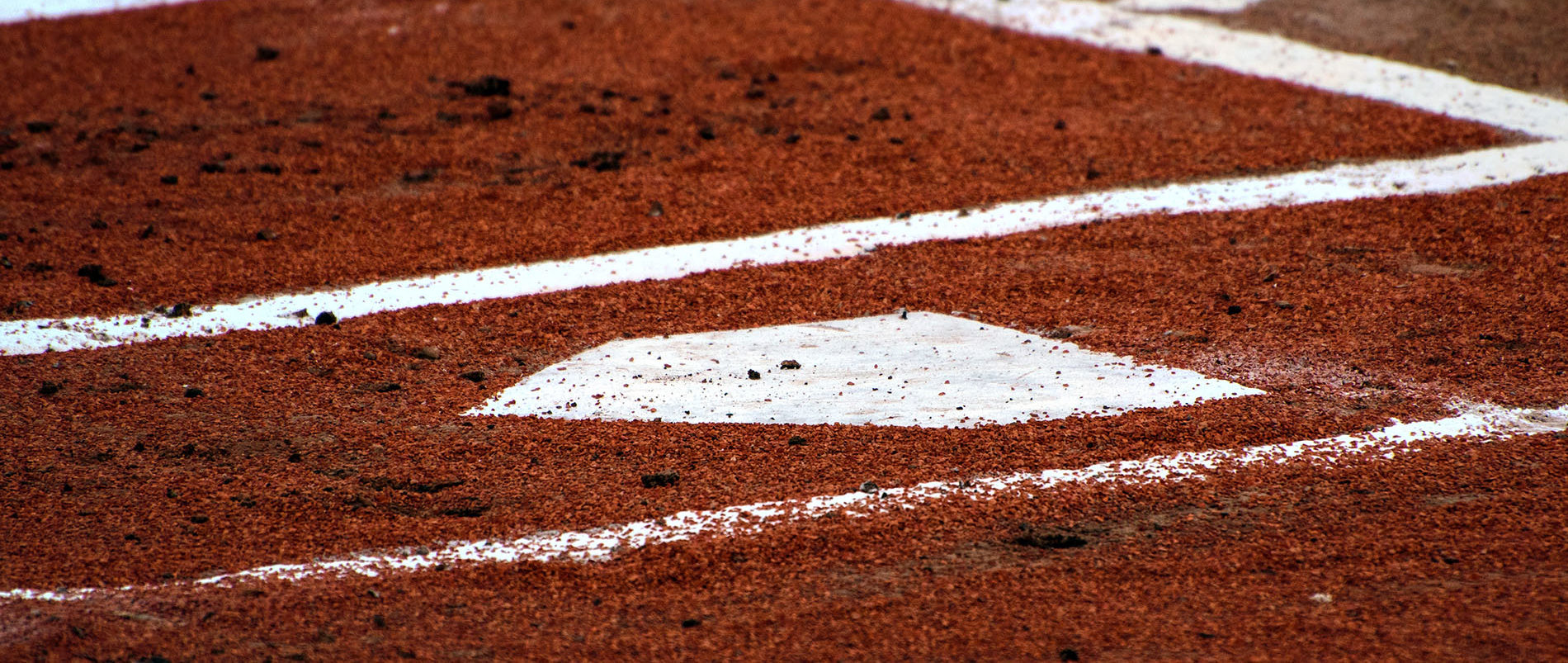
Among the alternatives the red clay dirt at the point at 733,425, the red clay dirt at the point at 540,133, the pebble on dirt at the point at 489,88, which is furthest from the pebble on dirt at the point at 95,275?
the pebble on dirt at the point at 489,88

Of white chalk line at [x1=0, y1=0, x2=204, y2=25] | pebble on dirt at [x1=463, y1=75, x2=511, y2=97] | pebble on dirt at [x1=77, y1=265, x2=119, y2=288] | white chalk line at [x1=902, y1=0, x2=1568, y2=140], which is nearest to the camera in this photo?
pebble on dirt at [x1=77, y1=265, x2=119, y2=288]

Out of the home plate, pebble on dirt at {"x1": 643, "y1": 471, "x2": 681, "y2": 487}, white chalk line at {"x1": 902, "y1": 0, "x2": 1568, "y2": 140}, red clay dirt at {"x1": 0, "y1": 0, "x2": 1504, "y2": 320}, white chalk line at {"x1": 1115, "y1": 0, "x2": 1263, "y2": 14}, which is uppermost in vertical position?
white chalk line at {"x1": 1115, "y1": 0, "x2": 1263, "y2": 14}

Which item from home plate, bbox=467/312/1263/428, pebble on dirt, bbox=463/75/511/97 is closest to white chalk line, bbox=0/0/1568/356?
home plate, bbox=467/312/1263/428

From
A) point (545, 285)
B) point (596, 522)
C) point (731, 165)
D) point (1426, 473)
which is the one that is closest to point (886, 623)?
point (596, 522)

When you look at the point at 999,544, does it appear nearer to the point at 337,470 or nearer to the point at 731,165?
the point at 337,470

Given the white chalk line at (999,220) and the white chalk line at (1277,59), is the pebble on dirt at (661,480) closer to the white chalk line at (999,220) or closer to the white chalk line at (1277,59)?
the white chalk line at (999,220)

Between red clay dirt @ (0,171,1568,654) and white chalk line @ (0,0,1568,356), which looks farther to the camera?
white chalk line @ (0,0,1568,356)

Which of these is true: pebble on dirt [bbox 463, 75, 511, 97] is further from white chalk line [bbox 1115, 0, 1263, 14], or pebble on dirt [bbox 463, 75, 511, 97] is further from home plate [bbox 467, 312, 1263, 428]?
white chalk line [bbox 1115, 0, 1263, 14]
